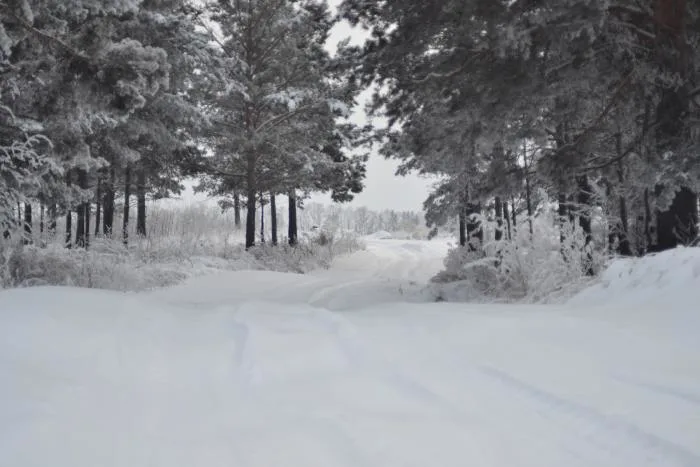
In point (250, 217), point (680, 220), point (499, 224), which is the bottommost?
point (680, 220)

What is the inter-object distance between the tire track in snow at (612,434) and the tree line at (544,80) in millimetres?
3242

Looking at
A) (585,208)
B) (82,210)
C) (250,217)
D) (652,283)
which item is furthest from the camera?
(250,217)

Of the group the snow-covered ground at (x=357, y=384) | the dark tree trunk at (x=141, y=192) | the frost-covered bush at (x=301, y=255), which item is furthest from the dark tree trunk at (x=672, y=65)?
the dark tree trunk at (x=141, y=192)

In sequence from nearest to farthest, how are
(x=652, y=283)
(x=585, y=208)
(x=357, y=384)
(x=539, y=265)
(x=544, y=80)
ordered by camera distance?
1. (x=357, y=384)
2. (x=652, y=283)
3. (x=544, y=80)
4. (x=539, y=265)
5. (x=585, y=208)

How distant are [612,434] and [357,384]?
3.39 feet

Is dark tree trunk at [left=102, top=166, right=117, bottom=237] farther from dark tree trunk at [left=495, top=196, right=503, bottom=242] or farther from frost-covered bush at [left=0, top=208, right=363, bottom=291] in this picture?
dark tree trunk at [left=495, top=196, right=503, bottom=242]

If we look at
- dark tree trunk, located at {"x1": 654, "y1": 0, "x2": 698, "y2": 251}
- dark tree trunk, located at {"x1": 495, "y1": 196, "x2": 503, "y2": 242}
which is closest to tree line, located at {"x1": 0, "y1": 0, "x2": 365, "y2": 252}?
dark tree trunk, located at {"x1": 495, "y1": 196, "x2": 503, "y2": 242}

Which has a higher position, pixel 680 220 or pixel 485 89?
pixel 485 89

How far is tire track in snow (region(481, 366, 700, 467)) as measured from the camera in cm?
134

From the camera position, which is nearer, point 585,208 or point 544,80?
point 544,80

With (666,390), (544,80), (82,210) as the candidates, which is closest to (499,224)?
(544,80)

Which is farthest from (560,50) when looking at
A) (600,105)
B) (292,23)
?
(292,23)

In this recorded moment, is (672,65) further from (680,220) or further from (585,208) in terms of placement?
(680,220)

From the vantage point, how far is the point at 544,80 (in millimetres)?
4727
